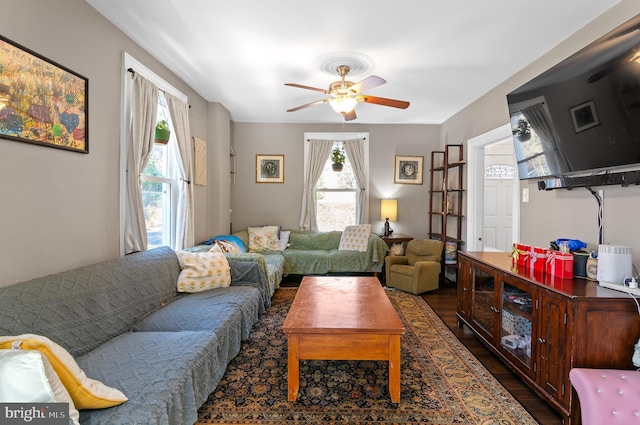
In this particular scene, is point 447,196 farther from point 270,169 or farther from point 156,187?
point 156,187

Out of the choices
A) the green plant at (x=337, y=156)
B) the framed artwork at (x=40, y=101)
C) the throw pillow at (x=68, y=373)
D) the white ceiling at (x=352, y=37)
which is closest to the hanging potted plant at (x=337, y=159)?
the green plant at (x=337, y=156)

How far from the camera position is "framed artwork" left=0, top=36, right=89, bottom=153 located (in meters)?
1.63

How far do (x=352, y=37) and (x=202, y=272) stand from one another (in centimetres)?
245

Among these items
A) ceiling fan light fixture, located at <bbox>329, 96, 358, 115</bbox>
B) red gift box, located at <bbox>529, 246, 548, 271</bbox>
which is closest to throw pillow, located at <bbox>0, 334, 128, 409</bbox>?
ceiling fan light fixture, located at <bbox>329, 96, 358, 115</bbox>

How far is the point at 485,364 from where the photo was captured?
2.36 meters

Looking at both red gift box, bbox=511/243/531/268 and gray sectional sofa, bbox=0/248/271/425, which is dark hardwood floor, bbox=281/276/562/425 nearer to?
red gift box, bbox=511/243/531/268

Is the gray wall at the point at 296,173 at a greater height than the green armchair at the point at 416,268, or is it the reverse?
the gray wall at the point at 296,173

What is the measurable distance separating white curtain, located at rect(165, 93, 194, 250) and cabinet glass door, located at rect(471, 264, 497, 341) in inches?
122

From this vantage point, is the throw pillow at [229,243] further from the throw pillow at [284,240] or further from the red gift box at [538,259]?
the red gift box at [538,259]

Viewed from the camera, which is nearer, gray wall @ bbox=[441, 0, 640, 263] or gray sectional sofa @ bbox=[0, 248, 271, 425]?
gray sectional sofa @ bbox=[0, 248, 271, 425]

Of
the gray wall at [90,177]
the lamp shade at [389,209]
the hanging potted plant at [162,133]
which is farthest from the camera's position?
the lamp shade at [389,209]

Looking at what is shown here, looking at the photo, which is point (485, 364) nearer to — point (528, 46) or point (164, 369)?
point (164, 369)

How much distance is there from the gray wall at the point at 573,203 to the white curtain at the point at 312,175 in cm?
252

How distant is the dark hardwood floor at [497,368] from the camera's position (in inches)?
71.4
